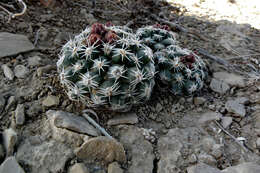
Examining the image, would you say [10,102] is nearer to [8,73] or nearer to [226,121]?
[8,73]

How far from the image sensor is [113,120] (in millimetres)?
2250

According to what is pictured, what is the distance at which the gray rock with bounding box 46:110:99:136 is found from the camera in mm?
1985

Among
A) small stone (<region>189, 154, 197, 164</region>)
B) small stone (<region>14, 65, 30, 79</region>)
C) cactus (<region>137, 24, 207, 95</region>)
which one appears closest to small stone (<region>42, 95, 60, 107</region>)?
small stone (<region>14, 65, 30, 79</region>)

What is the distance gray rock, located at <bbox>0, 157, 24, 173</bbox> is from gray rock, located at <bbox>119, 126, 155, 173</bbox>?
30.4 inches

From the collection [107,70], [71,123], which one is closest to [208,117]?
[107,70]

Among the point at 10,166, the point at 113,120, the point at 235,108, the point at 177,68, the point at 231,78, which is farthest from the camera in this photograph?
the point at 231,78

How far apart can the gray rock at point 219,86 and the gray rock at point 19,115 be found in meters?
2.02

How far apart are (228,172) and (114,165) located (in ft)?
2.77

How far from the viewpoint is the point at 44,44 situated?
293 centimetres

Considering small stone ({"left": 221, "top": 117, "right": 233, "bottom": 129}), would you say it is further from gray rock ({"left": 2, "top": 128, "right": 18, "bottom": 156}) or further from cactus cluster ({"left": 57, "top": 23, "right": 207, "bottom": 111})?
gray rock ({"left": 2, "top": 128, "right": 18, "bottom": 156})

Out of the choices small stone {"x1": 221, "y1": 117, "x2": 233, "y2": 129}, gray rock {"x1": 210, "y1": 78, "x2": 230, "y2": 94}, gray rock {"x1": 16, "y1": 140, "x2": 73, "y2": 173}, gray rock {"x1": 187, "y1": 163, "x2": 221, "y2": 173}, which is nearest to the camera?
gray rock {"x1": 16, "y1": 140, "x2": 73, "y2": 173}

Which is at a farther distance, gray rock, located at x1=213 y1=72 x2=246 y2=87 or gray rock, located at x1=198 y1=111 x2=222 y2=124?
gray rock, located at x1=213 y1=72 x2=246 y2=87

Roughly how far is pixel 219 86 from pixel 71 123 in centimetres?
176

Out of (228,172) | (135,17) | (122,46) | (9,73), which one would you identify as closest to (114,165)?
(228,172)
